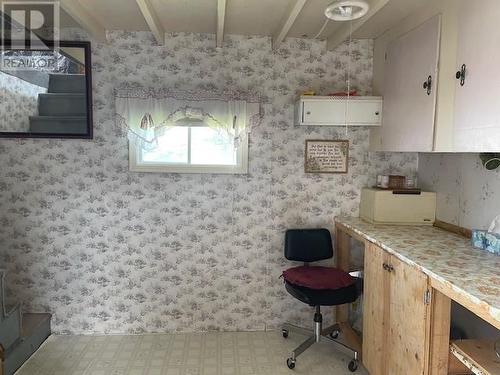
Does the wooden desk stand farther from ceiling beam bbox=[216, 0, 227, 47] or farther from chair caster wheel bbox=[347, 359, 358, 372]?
Answer: ceiling beam bbox=[216, 0, 227, 47]

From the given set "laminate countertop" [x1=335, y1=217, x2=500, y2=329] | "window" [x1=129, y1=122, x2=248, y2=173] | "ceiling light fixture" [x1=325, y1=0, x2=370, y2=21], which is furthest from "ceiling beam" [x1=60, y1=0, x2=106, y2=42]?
"laminate countertop" [x1=335, y1=217, x2=500, y2=329]

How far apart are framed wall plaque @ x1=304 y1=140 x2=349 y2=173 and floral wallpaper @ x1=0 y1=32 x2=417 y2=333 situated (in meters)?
0.05

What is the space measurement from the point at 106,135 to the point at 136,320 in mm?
1456

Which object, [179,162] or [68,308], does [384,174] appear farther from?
[68,308]

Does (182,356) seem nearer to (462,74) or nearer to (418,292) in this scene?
(418,292)

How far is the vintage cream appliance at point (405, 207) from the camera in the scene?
2807mm

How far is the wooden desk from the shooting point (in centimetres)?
161

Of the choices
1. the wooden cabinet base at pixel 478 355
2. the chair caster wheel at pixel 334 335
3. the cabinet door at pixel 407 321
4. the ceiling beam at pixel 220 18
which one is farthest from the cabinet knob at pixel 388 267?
the ceiling beam at pixel 220 18

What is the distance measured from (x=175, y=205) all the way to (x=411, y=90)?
1.85 meters

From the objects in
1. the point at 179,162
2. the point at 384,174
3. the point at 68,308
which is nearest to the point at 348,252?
the point at 384,174

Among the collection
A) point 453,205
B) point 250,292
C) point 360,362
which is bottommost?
point 360,362

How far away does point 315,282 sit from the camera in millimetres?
2648

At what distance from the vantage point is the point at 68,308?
10.2ft

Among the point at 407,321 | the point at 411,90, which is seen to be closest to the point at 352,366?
the point at 407,321
